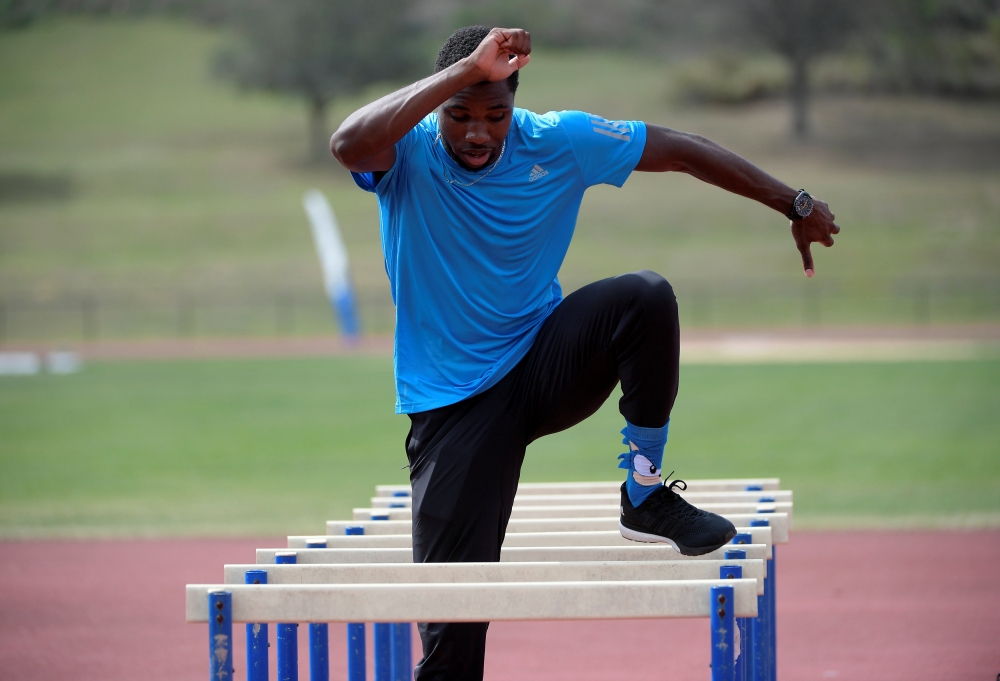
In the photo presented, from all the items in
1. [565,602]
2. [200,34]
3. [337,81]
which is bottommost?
[565,602]

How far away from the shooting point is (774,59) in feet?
165

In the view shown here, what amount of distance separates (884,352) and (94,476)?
1596 cm

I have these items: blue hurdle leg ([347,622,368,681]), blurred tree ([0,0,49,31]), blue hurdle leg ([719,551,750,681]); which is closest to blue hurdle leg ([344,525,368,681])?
blue hurdle leg ([347,622,368,681])

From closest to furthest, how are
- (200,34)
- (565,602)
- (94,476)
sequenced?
(565,602), (94,476), (200,34)

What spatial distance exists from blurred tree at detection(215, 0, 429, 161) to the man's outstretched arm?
43227mm

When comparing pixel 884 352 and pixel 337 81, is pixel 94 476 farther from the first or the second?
pixel 337 81

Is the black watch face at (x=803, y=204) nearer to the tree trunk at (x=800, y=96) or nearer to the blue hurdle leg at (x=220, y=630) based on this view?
the blue hurdle leg at (x=220, y=630)

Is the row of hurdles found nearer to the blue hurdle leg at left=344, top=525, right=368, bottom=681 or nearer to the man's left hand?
the blue hurdle leg at left=344, top=525, right=368, bottom=681

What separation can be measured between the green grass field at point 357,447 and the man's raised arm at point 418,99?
5.29 m

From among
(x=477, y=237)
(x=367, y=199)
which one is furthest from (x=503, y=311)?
(x=367, y=199)

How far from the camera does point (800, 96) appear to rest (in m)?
43.3

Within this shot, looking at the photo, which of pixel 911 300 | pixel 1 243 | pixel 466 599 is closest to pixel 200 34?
pixel 1 243

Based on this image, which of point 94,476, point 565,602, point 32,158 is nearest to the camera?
point 565,602

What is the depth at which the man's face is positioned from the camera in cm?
301
